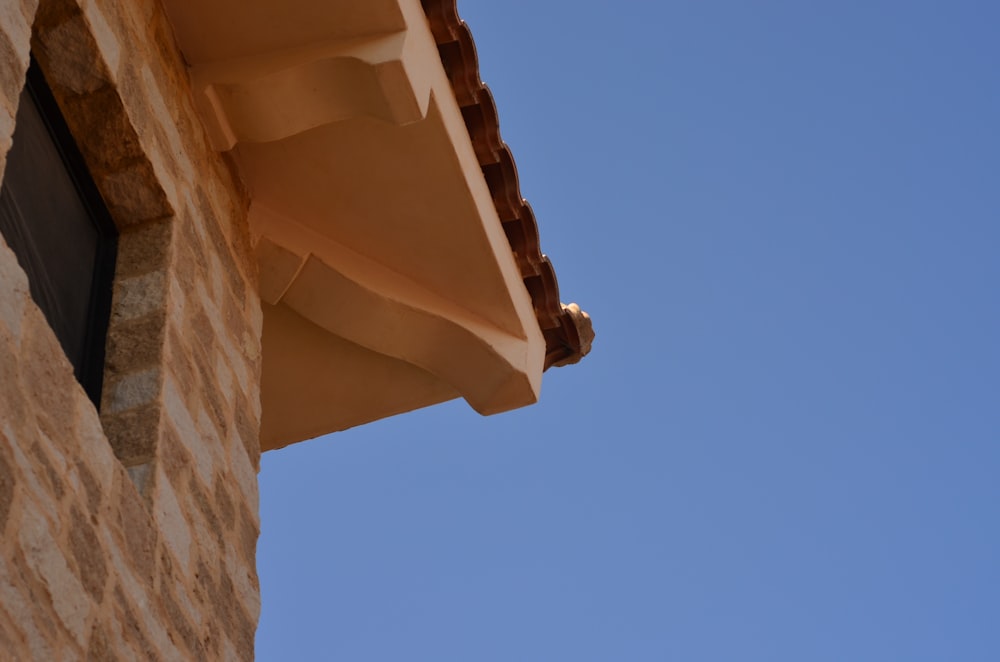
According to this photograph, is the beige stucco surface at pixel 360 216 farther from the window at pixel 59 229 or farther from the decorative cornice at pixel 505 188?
the window at pixel 59 229

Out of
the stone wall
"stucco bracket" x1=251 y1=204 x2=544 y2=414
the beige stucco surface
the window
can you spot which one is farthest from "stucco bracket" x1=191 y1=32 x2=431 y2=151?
the window

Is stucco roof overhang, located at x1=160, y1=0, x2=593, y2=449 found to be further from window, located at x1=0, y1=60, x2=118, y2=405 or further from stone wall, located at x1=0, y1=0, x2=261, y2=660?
window, located at x1=0, y1=60, x2=118, y2=405

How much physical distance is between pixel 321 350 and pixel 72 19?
2.02 m

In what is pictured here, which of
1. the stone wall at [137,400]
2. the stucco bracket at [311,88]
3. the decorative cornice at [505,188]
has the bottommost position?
the stone wall at [137,400]

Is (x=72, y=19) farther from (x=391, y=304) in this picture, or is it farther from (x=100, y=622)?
(x=391, y=304)

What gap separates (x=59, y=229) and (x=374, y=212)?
144cm

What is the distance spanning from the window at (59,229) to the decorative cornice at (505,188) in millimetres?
1253

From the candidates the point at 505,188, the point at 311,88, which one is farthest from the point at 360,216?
the point at 311,88

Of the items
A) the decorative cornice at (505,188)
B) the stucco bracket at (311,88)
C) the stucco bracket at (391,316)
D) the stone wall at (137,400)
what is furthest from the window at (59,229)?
the decorative cornice at (505,188)

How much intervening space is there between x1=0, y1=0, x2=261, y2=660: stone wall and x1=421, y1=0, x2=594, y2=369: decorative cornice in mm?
742

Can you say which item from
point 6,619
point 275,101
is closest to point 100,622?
point 6,619

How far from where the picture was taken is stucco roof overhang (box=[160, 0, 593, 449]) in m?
4.28

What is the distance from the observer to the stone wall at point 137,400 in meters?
2.70

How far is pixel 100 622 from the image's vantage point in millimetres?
2828
